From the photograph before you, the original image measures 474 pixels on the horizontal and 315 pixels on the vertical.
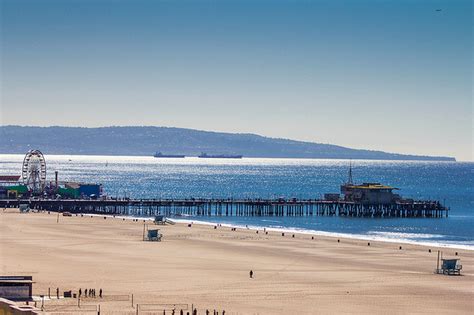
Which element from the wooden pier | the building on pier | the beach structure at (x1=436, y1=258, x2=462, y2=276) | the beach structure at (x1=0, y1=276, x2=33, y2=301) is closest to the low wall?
the beach structure at (x1=0, y1=276, x2=33, y2=301)

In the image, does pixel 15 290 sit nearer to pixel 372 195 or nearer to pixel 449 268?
pixel 449 268

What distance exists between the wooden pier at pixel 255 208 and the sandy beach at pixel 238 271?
97.9 ft

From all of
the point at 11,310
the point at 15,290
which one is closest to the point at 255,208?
the point at 15,290

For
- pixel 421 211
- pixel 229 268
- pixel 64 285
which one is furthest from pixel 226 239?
pixel 421 211

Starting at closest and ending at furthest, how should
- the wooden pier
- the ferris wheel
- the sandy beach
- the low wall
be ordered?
1. the low wall
2. the sandy beach
3. the wooden pier
4. the ferris wheel

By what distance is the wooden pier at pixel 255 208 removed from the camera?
10706 cm

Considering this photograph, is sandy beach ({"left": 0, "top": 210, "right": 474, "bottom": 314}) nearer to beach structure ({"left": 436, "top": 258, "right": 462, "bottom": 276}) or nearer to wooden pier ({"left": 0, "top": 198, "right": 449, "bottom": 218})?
beach structure ({"left": 436, "top": 258, "right": 462, "bottom": 276})

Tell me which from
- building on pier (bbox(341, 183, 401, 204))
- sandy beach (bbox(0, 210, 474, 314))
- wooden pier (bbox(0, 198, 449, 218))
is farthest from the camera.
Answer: building on pier (bbox(341, 183, 401, 204))

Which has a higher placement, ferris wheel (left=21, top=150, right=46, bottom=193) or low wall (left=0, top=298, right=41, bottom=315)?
ferris wheel (left=21, top=150, right=46, bottom=193)

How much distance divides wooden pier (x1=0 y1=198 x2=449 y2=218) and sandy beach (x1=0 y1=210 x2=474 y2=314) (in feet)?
97.9

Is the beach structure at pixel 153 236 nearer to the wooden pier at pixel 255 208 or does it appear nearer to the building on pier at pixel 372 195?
the wooden pier at pixel 255 208

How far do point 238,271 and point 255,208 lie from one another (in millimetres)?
63785

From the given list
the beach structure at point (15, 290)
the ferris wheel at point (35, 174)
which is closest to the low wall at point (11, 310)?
the beach structure at point (15, 290)

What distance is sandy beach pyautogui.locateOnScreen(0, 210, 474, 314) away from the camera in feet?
134
